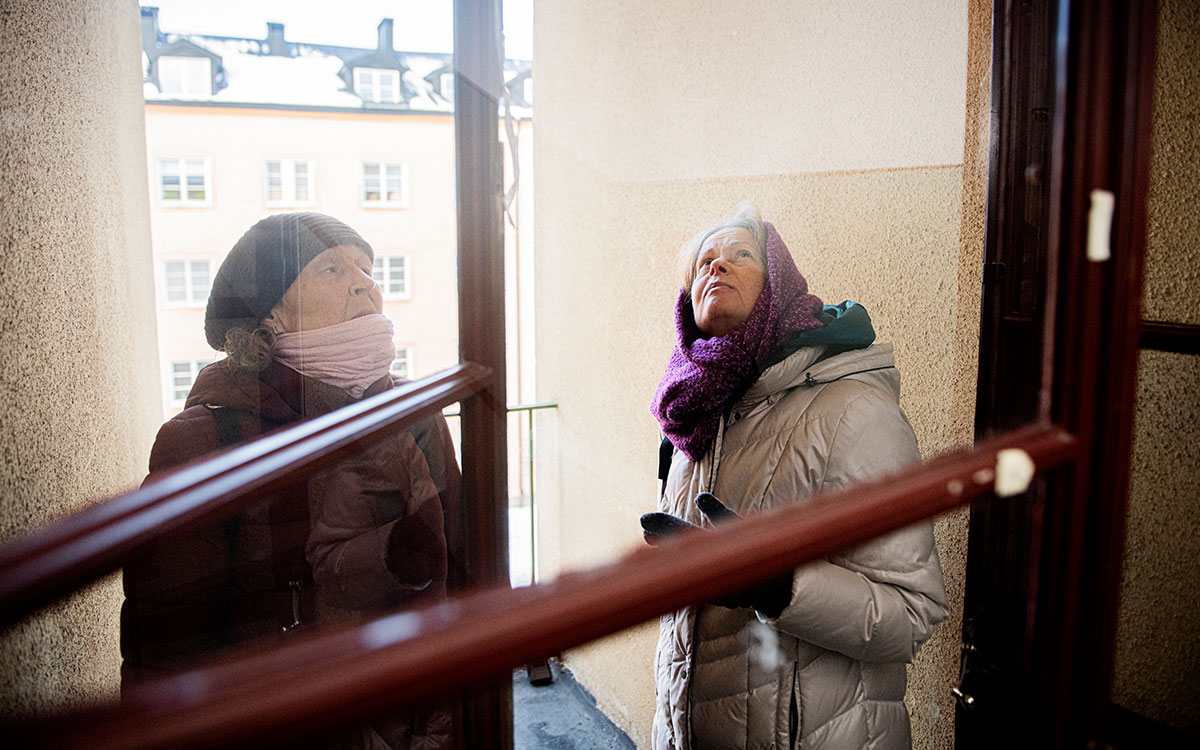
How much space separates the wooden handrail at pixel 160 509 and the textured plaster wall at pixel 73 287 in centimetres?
13

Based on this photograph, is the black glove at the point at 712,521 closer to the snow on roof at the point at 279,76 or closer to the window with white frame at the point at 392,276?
the window with white frame at the point at 392,276

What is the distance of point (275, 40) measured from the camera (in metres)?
0.55

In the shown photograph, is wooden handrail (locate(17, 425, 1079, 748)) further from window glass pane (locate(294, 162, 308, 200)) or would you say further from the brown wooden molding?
window glass pane (locate(294, 162, 308, 200))

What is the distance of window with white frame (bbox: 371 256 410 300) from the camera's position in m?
0.59

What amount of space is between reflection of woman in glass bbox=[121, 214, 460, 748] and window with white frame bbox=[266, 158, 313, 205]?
1cm

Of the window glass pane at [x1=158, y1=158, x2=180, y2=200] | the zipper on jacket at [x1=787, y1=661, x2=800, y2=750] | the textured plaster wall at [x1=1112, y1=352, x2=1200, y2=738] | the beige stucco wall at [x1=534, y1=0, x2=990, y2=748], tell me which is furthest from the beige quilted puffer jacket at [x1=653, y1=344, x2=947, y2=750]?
the window glass pane at [x1=158, y1=158, x2=180, y2=200]

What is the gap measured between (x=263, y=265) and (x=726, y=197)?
3.45 ft

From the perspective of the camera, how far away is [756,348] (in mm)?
872

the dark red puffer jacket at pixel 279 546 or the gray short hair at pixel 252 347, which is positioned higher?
the gray short hair at pixel 252 347

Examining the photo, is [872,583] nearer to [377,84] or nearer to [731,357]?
[731,357]

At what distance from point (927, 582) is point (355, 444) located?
22.7 inches

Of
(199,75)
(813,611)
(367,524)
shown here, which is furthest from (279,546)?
(813,611)

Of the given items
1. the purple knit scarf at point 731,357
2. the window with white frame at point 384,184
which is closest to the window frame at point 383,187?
the window with white frame at point 384,184

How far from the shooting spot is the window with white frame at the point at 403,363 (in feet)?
1.97
